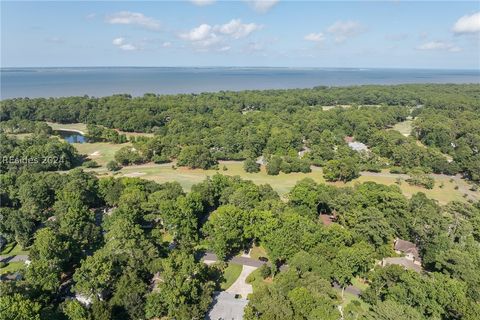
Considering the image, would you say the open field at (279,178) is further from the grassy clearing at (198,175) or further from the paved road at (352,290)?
the paved road at (352,290)

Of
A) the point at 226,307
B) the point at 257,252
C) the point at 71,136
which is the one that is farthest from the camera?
the point at 71,136

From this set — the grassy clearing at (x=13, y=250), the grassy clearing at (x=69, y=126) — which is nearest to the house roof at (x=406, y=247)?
the grassy clearing at (x=13, y=250)

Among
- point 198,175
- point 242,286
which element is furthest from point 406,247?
point 198,175

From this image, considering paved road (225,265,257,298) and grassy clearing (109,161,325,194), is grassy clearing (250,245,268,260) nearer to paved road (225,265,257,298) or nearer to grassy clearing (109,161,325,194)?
paved road (225,265,257,298)

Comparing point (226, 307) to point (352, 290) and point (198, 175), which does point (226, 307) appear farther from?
point (198, 175)

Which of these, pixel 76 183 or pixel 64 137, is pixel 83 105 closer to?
pixel 64 137
